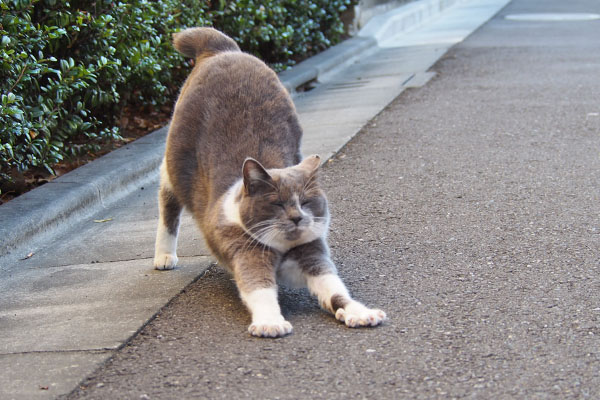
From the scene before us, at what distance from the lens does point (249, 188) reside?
12.5 ft

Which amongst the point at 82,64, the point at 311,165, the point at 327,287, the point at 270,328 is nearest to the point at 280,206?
the point at 311,165

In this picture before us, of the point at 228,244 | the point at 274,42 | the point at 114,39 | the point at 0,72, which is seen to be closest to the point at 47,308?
the point at 228,244

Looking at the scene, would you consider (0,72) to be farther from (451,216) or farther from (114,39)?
(451,216)

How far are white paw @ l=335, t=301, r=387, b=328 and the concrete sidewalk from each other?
872mm

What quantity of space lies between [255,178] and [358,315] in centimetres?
72

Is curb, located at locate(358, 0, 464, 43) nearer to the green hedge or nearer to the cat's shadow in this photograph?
the green hedge

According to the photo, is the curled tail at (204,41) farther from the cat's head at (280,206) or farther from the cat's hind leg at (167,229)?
the cat's head at (280,206)

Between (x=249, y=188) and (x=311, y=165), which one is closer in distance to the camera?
(x=249, y=188)

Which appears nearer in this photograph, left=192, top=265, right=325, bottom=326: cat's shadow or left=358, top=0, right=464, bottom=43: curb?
left=192, top=265, right=325, bottom=326: cat's shadow

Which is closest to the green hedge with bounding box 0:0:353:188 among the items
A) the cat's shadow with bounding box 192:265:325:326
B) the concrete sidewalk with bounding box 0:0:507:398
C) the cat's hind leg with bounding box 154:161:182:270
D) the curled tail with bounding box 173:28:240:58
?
the concrete sidewalk with bounding box 0:0:507:398

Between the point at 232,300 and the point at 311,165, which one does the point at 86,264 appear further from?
the point at 311,165

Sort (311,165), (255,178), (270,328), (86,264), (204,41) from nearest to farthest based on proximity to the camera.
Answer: (270,328) → (255,178) → (311,165) → (86,264) → (204,41)

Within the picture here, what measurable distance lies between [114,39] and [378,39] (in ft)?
26.1

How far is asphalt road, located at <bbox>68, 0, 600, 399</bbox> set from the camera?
3.18m
